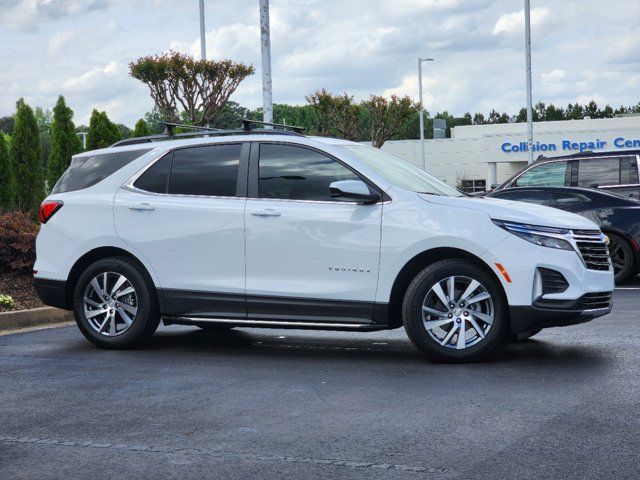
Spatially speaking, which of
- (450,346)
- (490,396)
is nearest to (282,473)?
(490,396)

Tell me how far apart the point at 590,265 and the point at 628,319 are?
2.90 meters

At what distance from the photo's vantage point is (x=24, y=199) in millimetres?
27734

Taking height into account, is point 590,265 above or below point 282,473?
above

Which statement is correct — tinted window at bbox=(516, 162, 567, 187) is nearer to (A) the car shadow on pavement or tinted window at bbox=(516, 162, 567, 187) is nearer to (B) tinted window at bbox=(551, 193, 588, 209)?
(B) tinted window at bbox=(551, 193, 588, 209)

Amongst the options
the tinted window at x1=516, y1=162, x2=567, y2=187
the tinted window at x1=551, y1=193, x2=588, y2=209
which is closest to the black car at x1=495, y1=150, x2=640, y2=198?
the tinted window at x1=516, y1=162, x2=567, y2=187

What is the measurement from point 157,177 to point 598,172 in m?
9.13

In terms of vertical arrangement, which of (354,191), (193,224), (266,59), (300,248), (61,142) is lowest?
(300,248)

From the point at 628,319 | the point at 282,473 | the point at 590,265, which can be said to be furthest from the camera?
the point at 628,319

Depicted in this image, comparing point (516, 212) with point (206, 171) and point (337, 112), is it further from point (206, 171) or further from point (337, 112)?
point (337, 112)

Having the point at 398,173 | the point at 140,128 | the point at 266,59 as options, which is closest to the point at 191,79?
the point at 140,128

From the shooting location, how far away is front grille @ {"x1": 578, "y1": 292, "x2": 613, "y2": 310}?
27.0ft

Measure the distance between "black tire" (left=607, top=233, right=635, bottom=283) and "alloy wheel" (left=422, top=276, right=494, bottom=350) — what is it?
7026 millimetres

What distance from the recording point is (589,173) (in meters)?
16.6

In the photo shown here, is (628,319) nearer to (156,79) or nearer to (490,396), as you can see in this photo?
(490,396)
